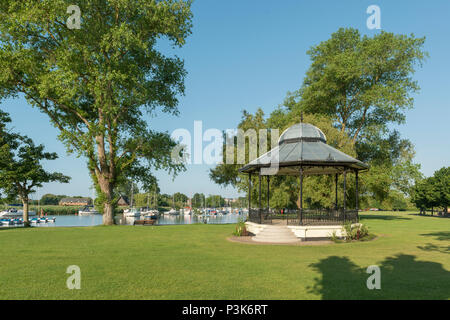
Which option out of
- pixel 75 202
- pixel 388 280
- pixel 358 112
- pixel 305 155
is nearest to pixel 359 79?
pixel 358 112

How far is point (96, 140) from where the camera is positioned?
29.9 meters

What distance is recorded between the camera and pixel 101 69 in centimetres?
2717

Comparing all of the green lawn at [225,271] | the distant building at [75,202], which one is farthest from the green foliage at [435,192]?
the distant building at [75,202]

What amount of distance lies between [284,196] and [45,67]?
27.7 m

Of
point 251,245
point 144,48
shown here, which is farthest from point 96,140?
point 251,245

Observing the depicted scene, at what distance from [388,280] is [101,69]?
25.9 metres

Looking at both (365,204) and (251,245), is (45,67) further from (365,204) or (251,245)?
(365,204)

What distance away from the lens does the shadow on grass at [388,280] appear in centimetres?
775

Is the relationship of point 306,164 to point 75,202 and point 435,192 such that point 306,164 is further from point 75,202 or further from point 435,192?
point 75,202

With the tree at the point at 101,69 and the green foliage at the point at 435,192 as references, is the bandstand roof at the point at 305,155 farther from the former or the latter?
the green foliage at the point at 435,192

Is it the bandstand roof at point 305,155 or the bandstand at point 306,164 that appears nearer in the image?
the bandstand at point 306,164

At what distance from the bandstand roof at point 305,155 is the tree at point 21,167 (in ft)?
74.5

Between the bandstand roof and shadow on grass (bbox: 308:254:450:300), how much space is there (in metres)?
7.95

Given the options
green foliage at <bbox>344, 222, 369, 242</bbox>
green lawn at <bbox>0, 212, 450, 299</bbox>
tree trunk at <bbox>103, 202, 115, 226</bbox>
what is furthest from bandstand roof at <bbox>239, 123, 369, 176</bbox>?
tree trunk at <bbox>103, 202, 115, 226</bbox>
